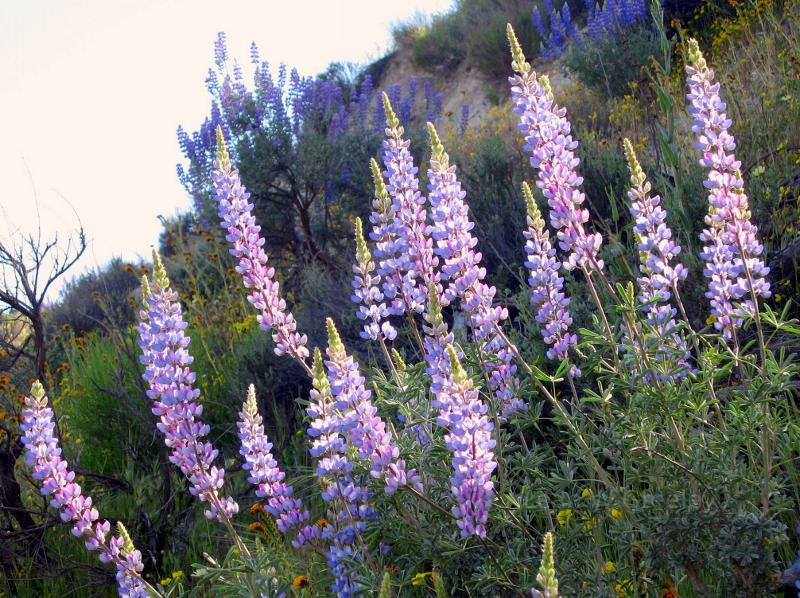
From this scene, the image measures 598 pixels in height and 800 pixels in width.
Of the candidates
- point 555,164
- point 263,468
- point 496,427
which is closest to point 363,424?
point 496,427

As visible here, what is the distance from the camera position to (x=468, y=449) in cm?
207

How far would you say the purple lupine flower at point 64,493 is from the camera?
8.71ft

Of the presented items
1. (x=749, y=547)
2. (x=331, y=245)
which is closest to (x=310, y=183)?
(x=331, y=245)

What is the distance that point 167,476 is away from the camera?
4301 mm

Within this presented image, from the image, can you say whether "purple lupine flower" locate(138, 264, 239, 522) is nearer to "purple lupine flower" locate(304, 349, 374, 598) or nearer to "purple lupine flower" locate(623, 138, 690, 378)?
"purple lupine flower" locate(304, 349, 374, 598)

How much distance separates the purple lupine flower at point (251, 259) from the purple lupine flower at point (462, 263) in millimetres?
575

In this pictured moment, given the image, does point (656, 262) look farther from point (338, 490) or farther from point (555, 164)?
point (338, 490)

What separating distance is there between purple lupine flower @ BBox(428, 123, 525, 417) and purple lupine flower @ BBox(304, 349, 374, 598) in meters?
0.50

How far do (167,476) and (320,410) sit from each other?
2200 millimetres

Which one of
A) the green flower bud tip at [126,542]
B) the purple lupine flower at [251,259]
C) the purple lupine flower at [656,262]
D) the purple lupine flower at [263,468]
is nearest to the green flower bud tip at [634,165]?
the purple lupine flower at [656,262]

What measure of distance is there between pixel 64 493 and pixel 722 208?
2263 mm

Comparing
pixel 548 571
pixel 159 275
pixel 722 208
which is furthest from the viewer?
pixel 159 275

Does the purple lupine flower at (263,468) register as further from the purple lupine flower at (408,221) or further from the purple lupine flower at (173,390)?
the purple lupine flower at (408,221)

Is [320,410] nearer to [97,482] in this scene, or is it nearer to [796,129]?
[97,482]
